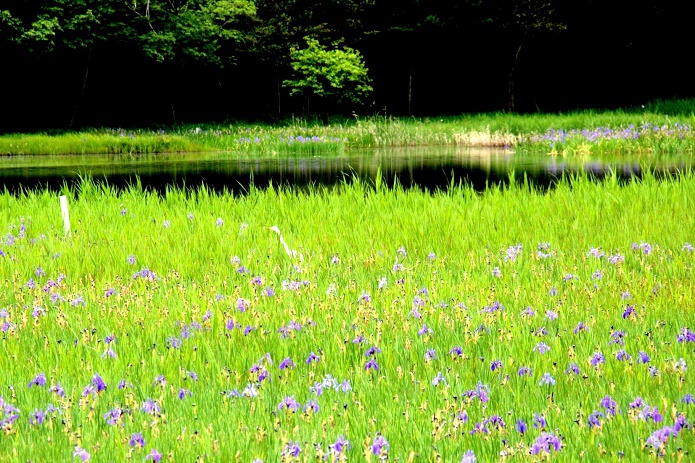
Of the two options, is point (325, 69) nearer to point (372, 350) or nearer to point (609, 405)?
point (372, 350)

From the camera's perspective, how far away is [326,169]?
19.9 metres

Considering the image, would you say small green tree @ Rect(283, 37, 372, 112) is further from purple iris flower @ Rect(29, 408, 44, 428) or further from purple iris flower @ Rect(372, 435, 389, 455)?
purple iris flower @ Rect(372, 435, 389, 455)

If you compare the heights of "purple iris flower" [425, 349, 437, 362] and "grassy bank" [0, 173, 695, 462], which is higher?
"purple iris flower" [425, 349, 437, 362]

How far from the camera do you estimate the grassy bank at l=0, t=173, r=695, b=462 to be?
319 cm

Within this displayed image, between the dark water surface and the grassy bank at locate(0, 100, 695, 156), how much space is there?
2.42 m

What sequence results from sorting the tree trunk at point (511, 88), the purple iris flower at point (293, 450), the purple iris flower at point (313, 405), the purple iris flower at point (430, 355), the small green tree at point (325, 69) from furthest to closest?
1. the tree trunk at point (511, 88)
2. the small green tree at point (325, 69)
3. the purple iris flower at point (430, 355)
4. the purple iris flower at point (313, 405)
5. the purple iris flower at point (293, 450)

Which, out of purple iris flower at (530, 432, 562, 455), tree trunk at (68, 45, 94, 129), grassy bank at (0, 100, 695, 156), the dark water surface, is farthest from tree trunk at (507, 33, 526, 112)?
purple iris flower at (530, 432, 562, 455)

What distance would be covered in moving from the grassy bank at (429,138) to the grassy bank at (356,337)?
15.7 m

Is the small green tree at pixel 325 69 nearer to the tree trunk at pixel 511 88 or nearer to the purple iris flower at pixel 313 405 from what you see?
the tree trunk at pixel 511 88

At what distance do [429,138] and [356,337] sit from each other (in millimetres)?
27179

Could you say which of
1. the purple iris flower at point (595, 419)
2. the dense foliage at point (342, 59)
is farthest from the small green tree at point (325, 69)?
the purple iris flower at point (595, 419)

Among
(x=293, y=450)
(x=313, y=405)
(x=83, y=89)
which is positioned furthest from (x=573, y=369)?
(x=83, y=89)

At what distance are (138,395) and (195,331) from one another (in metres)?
1.05

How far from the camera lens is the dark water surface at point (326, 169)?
16428mm
